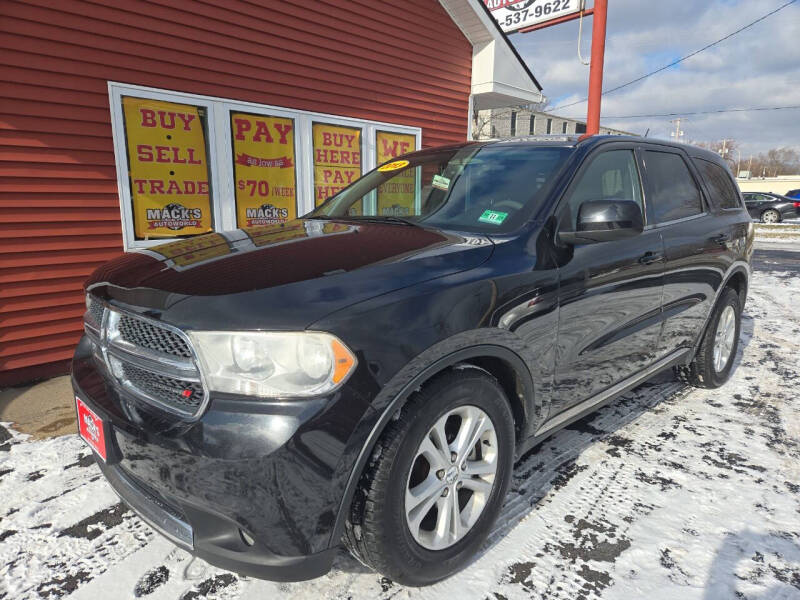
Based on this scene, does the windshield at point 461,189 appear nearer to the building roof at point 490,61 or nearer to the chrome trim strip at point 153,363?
the chrome trim strip at point 153,363

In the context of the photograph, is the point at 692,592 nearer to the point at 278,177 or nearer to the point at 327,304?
the point at 327,304

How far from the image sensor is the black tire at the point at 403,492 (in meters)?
1.62

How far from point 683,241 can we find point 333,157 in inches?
172

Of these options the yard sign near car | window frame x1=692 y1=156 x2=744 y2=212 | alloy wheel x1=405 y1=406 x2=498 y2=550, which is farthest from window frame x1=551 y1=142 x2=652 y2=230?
the yard sign near car

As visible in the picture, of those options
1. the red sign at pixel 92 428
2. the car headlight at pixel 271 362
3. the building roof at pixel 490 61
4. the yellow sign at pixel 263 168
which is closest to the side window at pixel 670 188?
the car headlight at pixel 271 362

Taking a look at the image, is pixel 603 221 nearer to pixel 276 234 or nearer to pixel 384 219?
pixel 384 219

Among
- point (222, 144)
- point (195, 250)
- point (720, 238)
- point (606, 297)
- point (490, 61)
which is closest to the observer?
point (195, 250)

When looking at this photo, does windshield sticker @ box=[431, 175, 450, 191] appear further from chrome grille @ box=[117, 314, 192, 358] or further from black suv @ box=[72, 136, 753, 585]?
chrome grille @ box=[117, 314, 192, 358]

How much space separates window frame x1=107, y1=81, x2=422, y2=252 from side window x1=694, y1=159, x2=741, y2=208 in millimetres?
4110

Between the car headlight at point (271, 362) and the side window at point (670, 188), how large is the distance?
2.37m

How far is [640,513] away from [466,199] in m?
1.71

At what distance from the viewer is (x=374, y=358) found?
1.57 m

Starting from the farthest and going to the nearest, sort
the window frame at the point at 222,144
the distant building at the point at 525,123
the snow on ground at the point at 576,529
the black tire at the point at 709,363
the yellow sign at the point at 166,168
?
1. the distant building at the point at 525,123
2. the yellow sign at the point at 166,168
3. the window frame at the point at 222,144
4. the black tire at the point at 709,363
5. the snow on ground at the point at 576,529

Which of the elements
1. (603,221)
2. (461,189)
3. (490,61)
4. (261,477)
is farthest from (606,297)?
(490,61)
